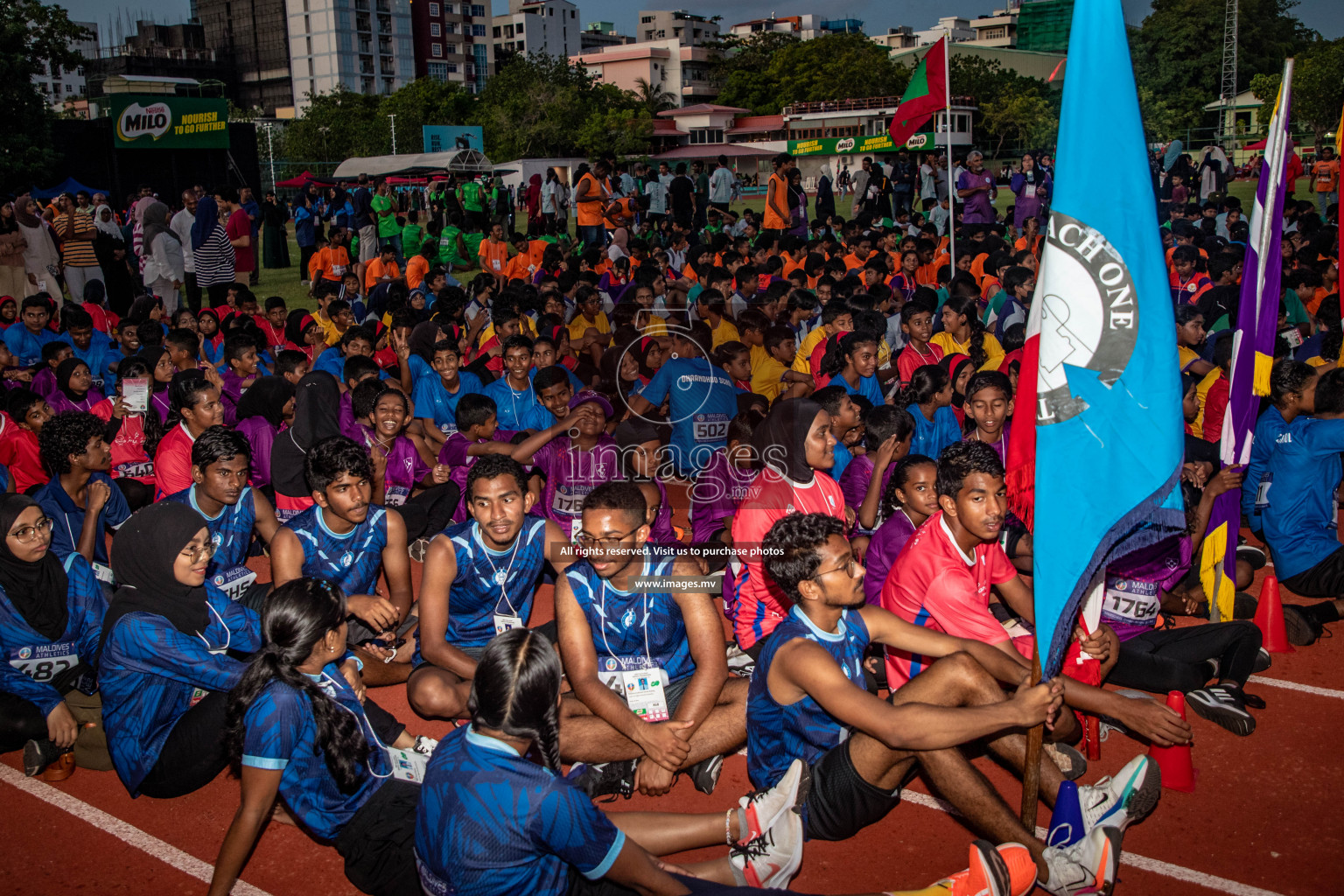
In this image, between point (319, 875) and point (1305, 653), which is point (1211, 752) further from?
point (319, 875)

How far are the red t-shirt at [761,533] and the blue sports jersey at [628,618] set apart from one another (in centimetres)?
54

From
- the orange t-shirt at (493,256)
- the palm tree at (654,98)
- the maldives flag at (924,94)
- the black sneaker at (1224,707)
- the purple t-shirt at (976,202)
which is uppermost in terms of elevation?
the palm tree at (654,98)

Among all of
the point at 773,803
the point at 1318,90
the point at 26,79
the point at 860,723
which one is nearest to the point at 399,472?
the point at 773,803

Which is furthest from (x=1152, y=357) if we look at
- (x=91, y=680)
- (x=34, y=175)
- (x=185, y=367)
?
(x=34, y=175)

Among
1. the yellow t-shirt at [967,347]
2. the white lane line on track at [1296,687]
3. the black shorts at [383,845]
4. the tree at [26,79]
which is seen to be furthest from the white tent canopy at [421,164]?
the black shorts at [383,845]

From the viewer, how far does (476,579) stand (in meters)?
4.96

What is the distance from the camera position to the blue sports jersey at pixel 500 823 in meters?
2.86

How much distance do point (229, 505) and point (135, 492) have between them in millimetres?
2933

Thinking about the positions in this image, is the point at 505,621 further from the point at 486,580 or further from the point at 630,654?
the point at 630,654

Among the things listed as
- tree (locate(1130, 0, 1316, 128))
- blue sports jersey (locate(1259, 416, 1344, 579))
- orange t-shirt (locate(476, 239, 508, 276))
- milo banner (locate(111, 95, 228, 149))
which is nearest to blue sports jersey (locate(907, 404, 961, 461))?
blue sports jersey (locate(1259, 416, 1344, 579))

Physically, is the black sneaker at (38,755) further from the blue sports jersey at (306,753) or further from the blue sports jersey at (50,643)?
the blue sports jersey at (306,753)

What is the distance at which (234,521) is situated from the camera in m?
5.69

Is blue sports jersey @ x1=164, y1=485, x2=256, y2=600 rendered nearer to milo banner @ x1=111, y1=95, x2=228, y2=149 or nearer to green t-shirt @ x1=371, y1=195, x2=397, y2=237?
green t-shirt @ x1=371, y1=195, x2=397, y2=237

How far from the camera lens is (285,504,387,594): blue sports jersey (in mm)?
5195
